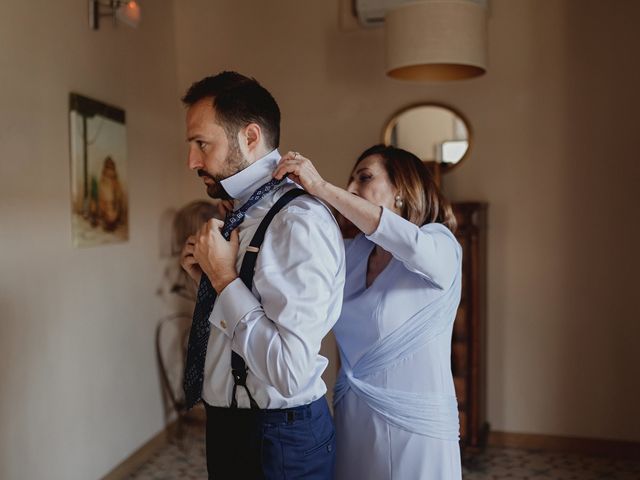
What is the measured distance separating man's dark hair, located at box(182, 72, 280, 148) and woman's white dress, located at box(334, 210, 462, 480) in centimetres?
51

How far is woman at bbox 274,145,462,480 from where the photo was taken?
1.89 metres

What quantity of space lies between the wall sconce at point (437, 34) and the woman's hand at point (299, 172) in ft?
5.56

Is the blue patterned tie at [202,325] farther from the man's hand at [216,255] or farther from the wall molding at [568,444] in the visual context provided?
the wall molding at [568,444]

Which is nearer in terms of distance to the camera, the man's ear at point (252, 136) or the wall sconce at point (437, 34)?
the man's ear at point (252, 136)

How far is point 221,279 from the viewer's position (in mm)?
1402

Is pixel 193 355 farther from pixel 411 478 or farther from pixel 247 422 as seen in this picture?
pixel 411 478

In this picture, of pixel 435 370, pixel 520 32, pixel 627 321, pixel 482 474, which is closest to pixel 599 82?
pixel 520 32

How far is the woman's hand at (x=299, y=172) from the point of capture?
5.04 feet

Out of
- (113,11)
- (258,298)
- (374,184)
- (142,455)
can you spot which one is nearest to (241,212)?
(258,298)

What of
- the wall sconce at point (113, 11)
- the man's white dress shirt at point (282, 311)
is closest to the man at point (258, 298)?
the man's white dress shirt at point (282, 311)

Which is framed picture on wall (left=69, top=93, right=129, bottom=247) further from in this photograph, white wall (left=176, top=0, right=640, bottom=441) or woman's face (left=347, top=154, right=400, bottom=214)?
woman's face (left=347, top=154, right=400, bottom=214)

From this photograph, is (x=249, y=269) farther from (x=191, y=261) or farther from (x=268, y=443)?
(x=268, y=443)

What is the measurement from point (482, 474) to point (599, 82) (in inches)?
86.9

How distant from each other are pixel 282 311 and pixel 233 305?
11 cm
